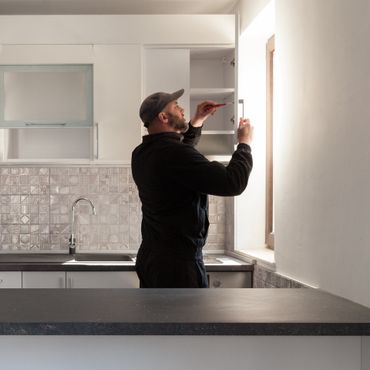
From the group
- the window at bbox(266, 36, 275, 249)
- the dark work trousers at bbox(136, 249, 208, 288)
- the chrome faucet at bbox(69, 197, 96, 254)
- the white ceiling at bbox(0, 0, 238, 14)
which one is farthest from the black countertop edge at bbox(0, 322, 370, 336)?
the white ceiling at bbox(0, 0, 238, 14)

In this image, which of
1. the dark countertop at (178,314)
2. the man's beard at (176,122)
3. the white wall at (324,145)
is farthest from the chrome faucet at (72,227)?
the dark countertop at (178,314)

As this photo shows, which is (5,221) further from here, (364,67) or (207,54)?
(364,67)

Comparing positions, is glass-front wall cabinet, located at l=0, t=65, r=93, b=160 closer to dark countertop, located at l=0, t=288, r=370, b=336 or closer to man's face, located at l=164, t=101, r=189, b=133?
man's face, located at l=164, t=101, r=189, b=133

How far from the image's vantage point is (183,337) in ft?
5.06

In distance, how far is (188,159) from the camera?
2.41m

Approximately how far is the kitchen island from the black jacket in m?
0.82

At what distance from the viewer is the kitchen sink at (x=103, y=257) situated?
4012mm

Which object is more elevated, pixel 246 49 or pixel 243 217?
pixel 246 49

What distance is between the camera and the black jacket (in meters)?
2.39

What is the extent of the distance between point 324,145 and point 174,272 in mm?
779

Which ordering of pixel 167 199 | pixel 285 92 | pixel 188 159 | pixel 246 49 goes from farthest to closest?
1. pixel 246 49
2. pixel 285 92
3. pixel 167 199
4. pixel 188 159

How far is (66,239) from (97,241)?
207 millimetres

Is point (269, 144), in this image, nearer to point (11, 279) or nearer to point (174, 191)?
point (174, 191)

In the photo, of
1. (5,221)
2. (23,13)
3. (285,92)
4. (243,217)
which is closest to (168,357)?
(285,92)
